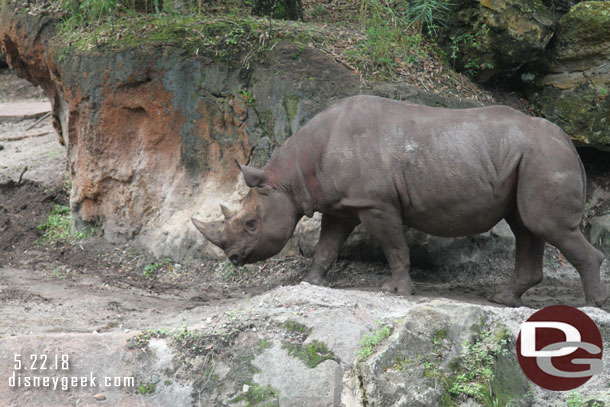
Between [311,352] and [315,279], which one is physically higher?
[311,352]

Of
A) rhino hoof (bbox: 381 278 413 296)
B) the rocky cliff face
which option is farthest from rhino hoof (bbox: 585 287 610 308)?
the rocky cliff face

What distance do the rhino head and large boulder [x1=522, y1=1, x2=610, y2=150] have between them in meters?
4.07

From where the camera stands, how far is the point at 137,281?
8906mm

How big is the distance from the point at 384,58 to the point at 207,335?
4572 millimetres

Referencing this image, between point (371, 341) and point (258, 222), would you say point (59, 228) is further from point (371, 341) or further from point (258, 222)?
point (371, 341)

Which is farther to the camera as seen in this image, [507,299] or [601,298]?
[507,299]

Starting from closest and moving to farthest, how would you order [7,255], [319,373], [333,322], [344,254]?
[319,373] → [333,322] → [344,254] → [7,255]

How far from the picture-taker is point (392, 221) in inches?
287

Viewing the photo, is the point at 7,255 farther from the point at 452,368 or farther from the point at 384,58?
the point at 452,368

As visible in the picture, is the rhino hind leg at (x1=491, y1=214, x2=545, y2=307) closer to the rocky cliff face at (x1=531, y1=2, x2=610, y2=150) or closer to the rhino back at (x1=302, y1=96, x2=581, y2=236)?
the rhino back at (x1=302, y1=96, x2=581, y2=236)


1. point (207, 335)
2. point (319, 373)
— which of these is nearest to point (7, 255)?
point (207, 335)

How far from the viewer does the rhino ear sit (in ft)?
24.7

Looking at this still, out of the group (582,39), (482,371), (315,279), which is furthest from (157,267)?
(582,39)

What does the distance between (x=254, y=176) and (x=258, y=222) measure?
0.45 m
